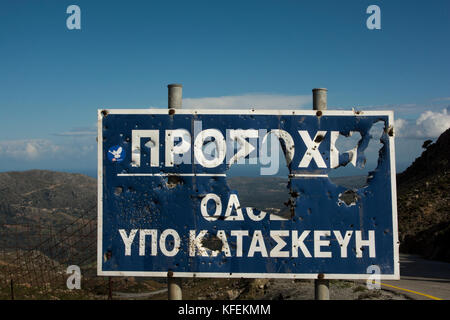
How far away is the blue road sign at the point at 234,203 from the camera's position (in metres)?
4.08

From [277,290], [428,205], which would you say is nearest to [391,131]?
[277,290]

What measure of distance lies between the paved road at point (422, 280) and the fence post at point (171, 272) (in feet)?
31.4

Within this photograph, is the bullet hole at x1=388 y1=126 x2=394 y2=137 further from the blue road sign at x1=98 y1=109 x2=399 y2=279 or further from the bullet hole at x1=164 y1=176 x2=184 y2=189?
the bullet hole at x1=164 y1=176 x2=184 y2=189

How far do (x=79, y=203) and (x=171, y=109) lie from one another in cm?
13533

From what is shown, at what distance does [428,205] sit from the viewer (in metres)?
35.9

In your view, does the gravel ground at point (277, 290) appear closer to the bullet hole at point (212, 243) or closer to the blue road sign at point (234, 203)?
the blue road sign at point (234, 203)

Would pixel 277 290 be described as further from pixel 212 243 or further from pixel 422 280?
pixel 212 243

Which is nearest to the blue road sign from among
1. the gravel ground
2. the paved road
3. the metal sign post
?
the metal sign post

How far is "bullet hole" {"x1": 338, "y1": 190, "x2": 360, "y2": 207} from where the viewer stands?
4.05 meters

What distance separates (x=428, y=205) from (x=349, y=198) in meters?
36.0

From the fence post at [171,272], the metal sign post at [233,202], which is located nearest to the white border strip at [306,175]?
the metal sign post at [233,202]

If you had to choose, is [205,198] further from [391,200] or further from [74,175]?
[74,175]

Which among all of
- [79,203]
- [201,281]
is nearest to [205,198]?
[201,281]

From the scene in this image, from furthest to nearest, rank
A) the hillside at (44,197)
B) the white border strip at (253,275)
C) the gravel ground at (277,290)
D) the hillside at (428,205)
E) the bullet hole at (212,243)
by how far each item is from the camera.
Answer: the hillside at (44,197), the hillside at (428,205), the gravel ground at (277,290), the bullet hole at (212,243), the white border strip at (253,275)
